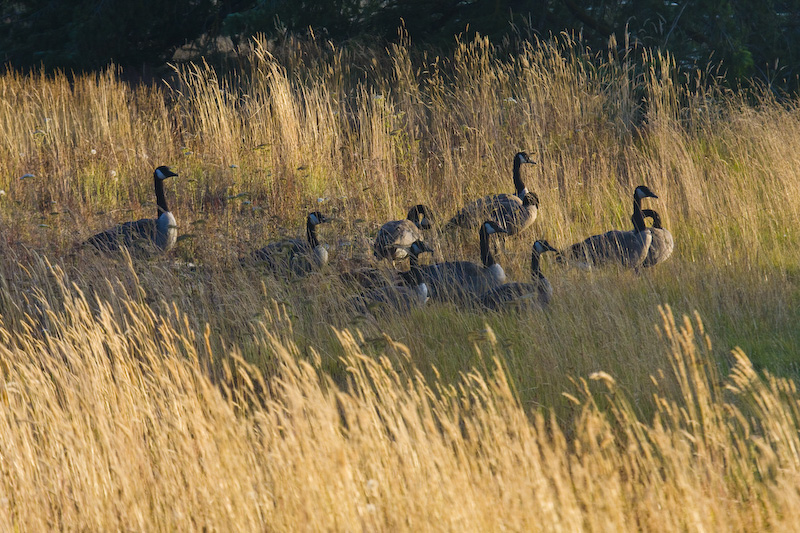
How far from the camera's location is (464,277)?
5.62 meters

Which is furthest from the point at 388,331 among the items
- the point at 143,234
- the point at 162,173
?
the point at 162,173

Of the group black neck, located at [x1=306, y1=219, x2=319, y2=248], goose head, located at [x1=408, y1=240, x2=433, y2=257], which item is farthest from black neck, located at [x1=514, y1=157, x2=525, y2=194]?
black neck, located at [x1=306, y1=219, x2=319, y2=248]

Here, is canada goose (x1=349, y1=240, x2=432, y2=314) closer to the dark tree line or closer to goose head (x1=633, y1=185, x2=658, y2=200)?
goose head (x1=633, y1=185, x2=658, y2=200)

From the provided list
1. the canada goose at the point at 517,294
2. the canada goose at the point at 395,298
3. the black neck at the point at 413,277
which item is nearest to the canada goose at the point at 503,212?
the black neck at the point at 413,277

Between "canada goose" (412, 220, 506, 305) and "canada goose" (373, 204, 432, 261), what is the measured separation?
61 centimetres

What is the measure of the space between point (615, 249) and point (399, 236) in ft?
6.08

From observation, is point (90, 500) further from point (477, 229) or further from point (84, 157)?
point (84, 157)

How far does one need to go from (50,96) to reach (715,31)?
30.8ft

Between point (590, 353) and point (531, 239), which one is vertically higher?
point (531, 239)

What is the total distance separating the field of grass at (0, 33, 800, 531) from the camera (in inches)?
98.6

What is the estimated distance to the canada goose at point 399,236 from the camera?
6.35m

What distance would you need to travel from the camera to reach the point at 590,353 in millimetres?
3992

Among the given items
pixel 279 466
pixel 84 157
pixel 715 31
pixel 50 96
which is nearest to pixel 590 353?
pixel 279 466

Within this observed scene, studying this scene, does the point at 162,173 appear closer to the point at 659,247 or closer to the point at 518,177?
the point at 518,177
